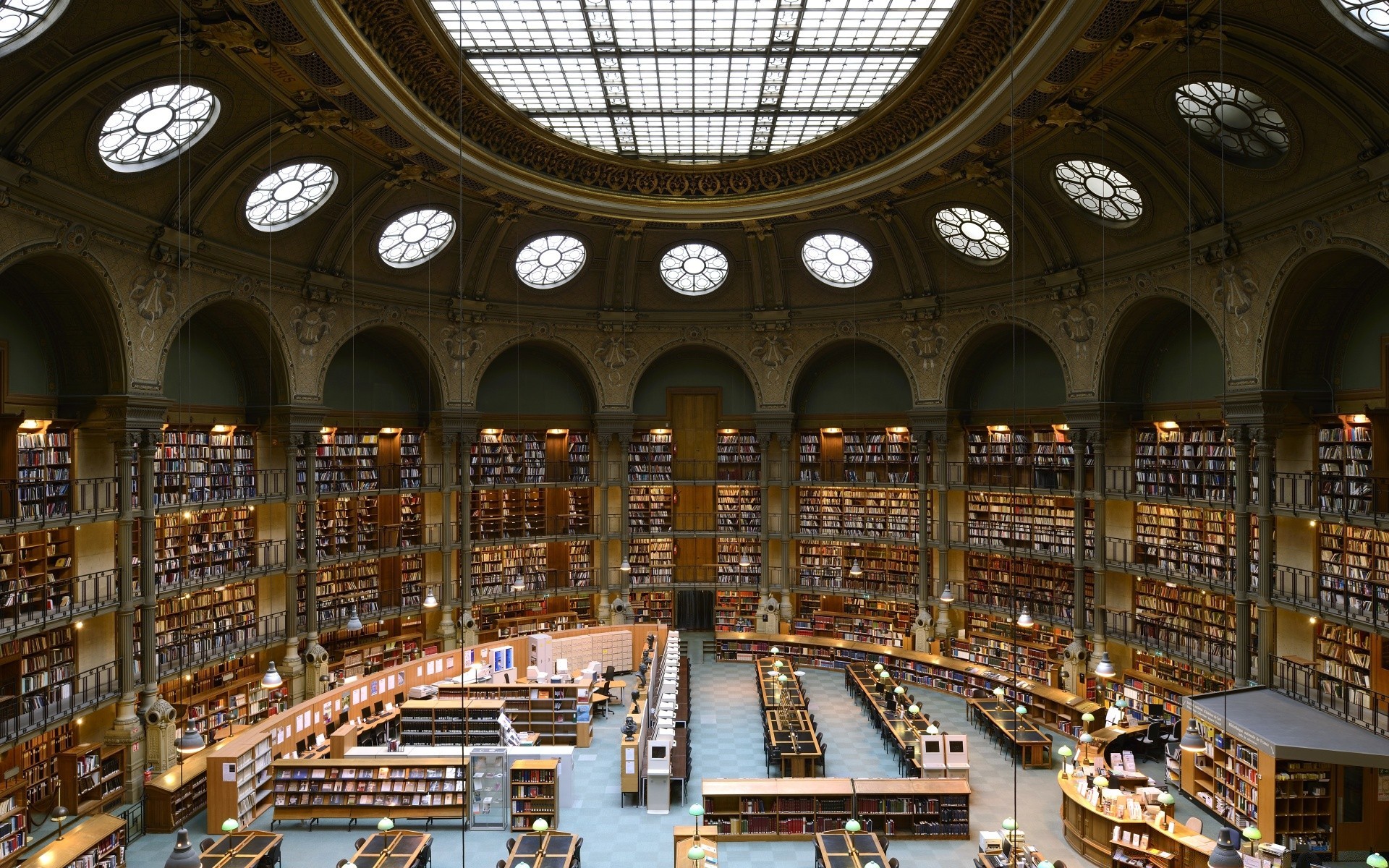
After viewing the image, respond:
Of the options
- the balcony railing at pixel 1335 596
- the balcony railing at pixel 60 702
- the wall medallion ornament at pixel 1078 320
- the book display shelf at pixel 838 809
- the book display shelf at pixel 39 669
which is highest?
the wall medallion ornament at pixel 1078 320

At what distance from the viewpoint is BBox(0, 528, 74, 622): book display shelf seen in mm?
14562

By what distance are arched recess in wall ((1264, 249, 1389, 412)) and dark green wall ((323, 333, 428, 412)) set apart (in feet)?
65.5

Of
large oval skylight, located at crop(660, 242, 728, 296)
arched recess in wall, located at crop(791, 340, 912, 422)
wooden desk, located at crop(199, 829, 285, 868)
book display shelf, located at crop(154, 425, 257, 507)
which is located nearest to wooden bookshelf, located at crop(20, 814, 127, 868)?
wooden desk, located at crop(199, 829, 285, 868)

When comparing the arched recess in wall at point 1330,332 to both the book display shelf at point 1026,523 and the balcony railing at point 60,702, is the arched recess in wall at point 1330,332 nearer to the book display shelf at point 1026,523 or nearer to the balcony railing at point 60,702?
the book display shelf at point 1026,523

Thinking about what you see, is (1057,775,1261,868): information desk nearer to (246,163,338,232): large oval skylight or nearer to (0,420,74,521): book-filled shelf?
A: (0,420,74,521): book-filled shelf

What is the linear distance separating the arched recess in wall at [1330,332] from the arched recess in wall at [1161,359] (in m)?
2.17

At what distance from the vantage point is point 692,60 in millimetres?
16688

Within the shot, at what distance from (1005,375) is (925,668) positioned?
8119mm

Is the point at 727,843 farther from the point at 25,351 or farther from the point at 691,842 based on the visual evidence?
the point at 25,351

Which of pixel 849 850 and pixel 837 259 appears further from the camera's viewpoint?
pixel 837 259

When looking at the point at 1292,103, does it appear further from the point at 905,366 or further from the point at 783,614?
the point at 783,614

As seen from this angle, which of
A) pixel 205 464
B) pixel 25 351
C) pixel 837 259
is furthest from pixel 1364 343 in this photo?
pixel 25 351

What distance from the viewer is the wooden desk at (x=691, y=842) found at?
12.9 metres

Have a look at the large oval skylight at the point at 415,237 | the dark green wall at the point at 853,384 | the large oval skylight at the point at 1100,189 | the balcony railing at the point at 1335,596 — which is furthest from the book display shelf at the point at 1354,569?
the large oval skylight at the point at 415,237
